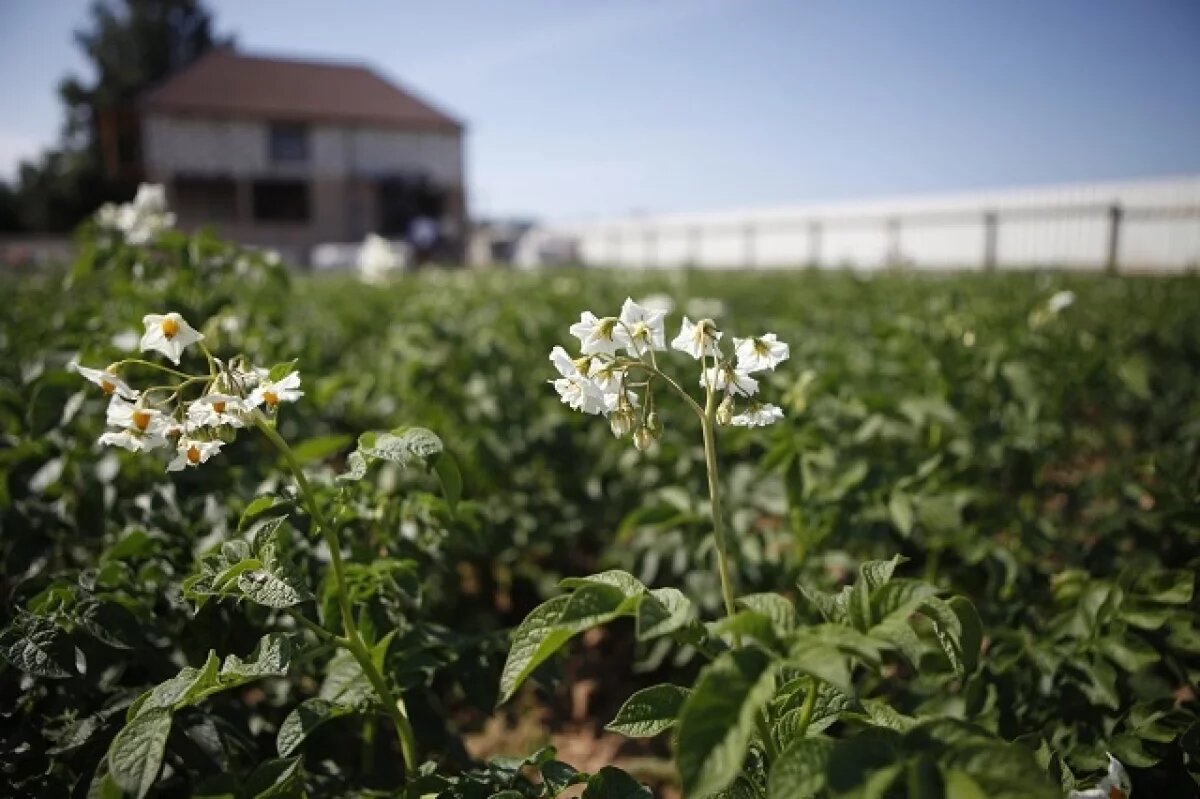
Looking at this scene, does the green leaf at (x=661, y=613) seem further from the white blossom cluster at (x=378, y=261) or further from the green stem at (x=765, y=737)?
the white blossom cluster at (x=378, y=261)

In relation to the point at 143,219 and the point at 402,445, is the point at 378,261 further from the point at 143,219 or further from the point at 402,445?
the point at 402,445

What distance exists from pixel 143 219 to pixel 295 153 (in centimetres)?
3655

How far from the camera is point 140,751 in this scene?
0.99 metres

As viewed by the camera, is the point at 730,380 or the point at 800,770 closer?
the point at 800,770

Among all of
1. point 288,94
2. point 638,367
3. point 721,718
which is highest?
point 288,94

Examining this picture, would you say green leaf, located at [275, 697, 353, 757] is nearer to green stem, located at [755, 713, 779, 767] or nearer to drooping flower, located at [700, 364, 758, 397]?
green stem, located at [755, 713, 779, 767]

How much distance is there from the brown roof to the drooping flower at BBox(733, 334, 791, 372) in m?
37.9

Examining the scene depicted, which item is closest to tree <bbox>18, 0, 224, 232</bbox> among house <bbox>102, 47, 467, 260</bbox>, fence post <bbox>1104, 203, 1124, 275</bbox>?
house <bbox>102, 47, 467, 260</bbox>

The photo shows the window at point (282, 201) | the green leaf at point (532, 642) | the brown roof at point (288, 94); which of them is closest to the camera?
the green leaf at point (532, 642)

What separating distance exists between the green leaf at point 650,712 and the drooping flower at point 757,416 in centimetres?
40

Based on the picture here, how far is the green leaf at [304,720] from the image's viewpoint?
1.21 meters

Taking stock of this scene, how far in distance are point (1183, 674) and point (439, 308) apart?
3.51m

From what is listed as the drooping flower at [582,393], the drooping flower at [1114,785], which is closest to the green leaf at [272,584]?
the drooping flower at [582,393]

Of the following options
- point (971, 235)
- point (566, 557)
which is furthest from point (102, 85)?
point (566, 557)
